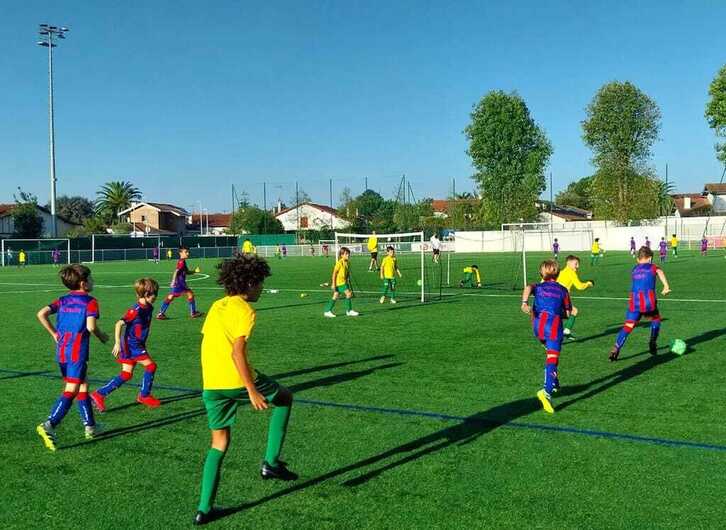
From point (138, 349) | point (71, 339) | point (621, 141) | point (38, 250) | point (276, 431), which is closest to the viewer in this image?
Result: point (276, 431)

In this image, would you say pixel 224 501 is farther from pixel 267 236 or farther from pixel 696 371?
pixel 267 236

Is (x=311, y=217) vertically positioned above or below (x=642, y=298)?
above

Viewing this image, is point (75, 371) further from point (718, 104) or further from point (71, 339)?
point (718, 104)

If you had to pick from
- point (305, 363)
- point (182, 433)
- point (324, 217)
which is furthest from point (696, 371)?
point (324, 217)

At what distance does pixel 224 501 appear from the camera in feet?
17.6

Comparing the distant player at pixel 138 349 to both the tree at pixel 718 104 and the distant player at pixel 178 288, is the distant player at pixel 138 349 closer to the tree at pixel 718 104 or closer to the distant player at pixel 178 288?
the distant player at pixel 178 288

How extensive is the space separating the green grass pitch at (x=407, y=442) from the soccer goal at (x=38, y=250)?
49.5 metres

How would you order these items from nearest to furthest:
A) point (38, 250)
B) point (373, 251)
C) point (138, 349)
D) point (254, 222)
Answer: point (138, 349) < point (373, 251) < point (38, 250) < point (254, 222)

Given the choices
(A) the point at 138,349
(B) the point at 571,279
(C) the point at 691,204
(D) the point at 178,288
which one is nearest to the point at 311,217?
(C) the point at 691,204

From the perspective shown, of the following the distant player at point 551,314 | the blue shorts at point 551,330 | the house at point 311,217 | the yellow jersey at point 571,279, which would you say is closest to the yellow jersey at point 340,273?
the yellow jersey at point 571,279

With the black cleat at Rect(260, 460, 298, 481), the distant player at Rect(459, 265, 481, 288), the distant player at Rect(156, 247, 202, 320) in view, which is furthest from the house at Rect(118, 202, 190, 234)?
the black cleat at Rect(260, 460, 298, 481)

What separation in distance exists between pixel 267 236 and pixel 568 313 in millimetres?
74346

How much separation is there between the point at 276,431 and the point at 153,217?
109m

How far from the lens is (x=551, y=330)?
27.0 ft
